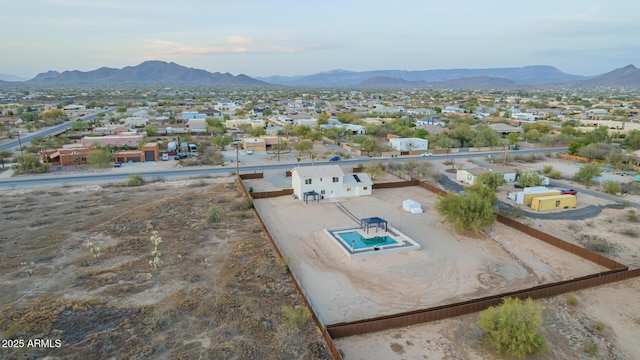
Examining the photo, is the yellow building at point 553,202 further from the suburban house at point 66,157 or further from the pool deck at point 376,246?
the suburban house at point 66,157

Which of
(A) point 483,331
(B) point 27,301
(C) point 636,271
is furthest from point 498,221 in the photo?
(B) point 27,301

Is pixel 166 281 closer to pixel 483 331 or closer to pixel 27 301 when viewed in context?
pixel 27 301

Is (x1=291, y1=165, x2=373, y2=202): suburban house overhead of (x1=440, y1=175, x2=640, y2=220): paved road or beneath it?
overhead

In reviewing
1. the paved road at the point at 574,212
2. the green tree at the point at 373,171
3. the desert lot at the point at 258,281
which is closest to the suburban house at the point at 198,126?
the green tree at the point at 373,171

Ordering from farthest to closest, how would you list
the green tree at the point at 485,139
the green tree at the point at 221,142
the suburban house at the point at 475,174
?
the green tree at the point at 485,139
the green tree at the point at 221,142
the suburban house at the point at 475,174

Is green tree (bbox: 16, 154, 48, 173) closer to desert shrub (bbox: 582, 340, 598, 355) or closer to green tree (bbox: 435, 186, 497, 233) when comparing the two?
green tree (bbox: 435, 186, 497, 233)

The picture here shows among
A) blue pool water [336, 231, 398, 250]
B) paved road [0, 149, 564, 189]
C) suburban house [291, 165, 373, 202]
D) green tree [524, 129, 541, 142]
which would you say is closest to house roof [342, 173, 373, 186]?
suburban house [291, 165, 373, 202]
